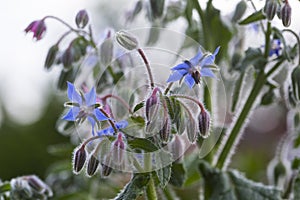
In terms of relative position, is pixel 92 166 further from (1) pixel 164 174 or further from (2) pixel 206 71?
(2) pixel 206 71

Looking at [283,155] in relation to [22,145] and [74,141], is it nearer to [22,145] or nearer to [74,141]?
Answer: [74,141]

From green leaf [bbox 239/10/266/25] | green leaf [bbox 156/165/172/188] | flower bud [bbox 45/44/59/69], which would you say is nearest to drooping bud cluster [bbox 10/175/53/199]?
flower bud [bbox 45/44/59/69]

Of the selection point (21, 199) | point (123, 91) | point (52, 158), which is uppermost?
point (123, 91)

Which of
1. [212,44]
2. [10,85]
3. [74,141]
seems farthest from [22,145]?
[212,44]

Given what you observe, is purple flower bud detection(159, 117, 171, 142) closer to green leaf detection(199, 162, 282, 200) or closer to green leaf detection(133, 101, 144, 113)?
green leaf detection(133, 101, 144, 113)

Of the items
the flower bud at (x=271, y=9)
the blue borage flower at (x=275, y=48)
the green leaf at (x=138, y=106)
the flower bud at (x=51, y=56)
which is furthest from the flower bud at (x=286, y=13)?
the flower bud at (x=51, y=56)

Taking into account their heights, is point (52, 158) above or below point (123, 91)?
below

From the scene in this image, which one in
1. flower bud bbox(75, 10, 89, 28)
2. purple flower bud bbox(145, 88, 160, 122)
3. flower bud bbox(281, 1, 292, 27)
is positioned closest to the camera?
purple flower bud bbox(145, 88, 160, 122)
